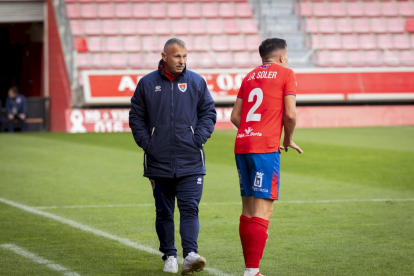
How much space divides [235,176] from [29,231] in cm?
519

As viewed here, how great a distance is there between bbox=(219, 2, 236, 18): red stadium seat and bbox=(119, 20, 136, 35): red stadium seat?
3.52m

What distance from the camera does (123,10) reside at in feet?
84.6

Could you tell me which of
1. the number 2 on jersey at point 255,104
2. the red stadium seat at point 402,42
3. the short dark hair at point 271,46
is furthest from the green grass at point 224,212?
the red stadium seat at point 402,42

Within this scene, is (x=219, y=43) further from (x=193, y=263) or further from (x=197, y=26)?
(x=193, y=263)

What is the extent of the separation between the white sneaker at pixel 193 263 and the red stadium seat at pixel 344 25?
76.1 feet

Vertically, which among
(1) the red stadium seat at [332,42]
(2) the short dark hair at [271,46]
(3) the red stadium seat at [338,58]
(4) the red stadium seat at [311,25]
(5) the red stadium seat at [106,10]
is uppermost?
(5) the red stadium seat at [106,10]

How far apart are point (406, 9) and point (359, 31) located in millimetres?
2766

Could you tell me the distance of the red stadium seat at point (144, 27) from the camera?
25266mm

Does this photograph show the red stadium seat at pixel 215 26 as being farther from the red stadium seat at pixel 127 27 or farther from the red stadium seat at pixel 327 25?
the red stadium seat at pixel 327 25

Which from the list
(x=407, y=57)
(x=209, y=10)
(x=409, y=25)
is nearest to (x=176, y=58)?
(x=209, y=10)

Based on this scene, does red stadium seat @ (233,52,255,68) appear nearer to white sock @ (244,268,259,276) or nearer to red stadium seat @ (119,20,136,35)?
red stadium seat @ (119,20,136,35)

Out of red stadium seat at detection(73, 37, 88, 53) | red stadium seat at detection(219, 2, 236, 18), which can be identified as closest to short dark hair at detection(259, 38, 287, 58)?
red stadium seat at detection(73, 37, 88, 53)

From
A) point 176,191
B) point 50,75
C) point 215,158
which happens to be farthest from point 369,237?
point 50,75

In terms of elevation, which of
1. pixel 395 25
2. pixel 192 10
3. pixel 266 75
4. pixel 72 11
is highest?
pixel 192 10
